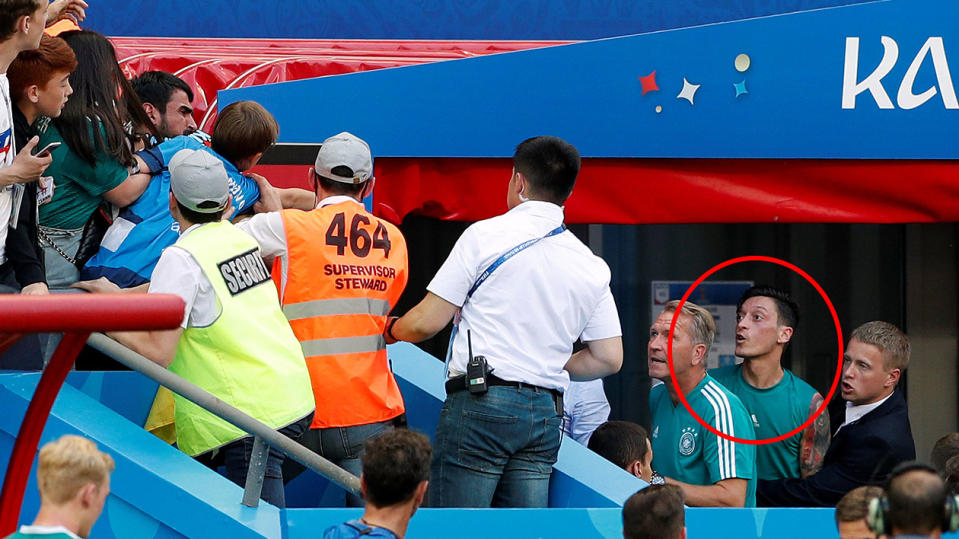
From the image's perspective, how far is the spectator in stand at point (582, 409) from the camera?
5.78m

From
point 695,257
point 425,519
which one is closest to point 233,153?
point 425,519

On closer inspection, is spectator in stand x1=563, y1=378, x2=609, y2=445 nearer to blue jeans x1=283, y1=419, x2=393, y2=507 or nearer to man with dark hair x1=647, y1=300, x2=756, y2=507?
man with dark hair x1=647, y1=300, x2=756, y2=507

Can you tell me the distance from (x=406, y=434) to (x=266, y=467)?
3.00ft

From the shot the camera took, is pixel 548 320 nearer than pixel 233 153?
Yes

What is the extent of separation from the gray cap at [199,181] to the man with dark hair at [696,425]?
2037mm

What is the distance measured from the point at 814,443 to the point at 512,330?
1.91 metres

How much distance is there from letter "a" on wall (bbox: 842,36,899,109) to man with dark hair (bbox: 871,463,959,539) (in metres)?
3.66

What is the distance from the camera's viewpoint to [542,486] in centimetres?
423

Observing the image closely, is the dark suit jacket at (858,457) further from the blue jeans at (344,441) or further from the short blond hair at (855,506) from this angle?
the blue jeans at (344,441)

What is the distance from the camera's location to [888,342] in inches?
205

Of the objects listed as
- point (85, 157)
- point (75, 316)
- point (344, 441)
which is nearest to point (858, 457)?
point (344, 441)

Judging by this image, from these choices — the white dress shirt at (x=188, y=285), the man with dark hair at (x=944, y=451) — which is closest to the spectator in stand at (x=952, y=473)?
the man with dark hair at (x=944, y=451)

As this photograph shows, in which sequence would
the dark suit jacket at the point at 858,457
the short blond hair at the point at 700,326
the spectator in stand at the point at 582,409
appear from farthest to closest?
the spectator in stand at the point at 582,409 < the short blond hair at the point at 700,326 < the dark suit jacket at the point at 858,457

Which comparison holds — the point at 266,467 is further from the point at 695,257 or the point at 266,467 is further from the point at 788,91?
the point at 695,257
